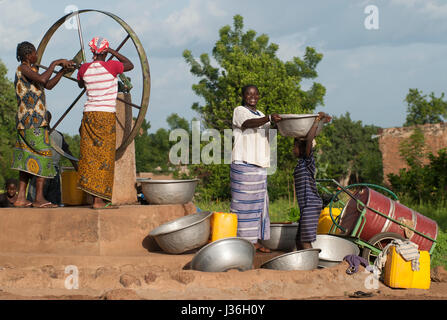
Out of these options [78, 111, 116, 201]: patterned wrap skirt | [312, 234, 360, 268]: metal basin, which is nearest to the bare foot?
[312, 234, 360, 268]: metal basin

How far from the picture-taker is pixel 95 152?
5207 mm

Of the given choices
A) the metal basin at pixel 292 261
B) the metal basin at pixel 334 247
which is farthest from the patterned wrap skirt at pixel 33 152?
the metal basin at pixel 334 247

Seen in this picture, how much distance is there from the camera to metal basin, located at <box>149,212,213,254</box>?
4.95 metres

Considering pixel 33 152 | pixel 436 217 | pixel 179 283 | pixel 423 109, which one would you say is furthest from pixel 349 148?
pixel 179 283

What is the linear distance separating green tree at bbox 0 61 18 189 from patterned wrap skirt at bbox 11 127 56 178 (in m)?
17.8

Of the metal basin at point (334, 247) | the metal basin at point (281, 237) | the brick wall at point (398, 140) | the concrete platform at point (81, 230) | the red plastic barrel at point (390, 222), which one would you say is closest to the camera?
the concrete platform at point (81, 230)

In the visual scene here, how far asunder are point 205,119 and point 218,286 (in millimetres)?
19706

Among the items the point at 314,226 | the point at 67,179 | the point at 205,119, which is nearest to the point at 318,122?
the point at 314,226

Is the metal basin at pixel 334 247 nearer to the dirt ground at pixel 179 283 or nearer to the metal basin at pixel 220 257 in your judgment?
the dirt ground at pixel 179 283

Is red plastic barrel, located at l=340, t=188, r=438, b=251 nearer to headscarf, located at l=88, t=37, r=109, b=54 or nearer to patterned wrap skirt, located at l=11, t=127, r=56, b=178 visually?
headscarf, located at l=88, t=37, r=109, b=54

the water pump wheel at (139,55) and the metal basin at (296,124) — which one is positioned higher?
the water pump wheel at (139,55)

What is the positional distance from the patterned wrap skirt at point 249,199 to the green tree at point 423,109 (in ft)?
84.3

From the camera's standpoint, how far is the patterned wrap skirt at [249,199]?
5254 millimetres
